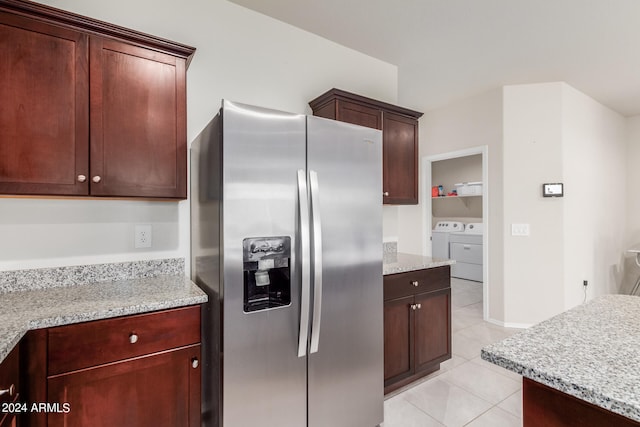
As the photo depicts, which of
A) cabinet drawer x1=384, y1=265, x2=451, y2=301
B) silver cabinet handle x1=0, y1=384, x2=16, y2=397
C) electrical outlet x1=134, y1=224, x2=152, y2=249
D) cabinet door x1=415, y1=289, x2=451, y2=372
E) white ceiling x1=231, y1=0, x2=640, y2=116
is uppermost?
white ceiling x1=231, y1=0, x2=640, y2=116

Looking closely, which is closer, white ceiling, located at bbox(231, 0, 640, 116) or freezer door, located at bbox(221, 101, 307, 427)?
freezer door, located at bbox(221, 101, 307, 427)

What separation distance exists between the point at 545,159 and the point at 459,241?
2728 mm

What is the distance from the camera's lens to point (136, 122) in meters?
1.58

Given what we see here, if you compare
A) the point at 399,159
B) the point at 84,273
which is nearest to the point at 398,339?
the point at 399,159

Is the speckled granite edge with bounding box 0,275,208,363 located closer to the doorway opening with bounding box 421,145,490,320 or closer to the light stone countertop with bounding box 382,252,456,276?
the light stone countertop with bounding box 382,252,456,276

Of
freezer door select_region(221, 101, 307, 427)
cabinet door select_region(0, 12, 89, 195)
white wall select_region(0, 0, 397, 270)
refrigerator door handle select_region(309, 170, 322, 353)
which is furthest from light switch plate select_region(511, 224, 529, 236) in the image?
cabinet door select_region(0, 12, 89, 195)

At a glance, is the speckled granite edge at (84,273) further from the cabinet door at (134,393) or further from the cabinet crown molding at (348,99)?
the cabinet crown molding at (348,99)

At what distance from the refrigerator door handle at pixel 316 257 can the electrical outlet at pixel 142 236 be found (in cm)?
104

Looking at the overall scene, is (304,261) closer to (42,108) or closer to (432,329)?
(42,108)

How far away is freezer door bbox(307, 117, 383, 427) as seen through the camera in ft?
5.20

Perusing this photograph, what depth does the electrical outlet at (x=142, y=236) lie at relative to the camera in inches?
72.5

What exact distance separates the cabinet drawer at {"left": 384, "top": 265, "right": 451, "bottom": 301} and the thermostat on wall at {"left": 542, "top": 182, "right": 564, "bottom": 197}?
1793 mm

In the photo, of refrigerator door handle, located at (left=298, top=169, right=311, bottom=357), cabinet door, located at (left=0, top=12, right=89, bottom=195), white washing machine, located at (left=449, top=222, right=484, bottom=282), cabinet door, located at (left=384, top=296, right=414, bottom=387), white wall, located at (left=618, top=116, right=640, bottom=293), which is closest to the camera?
cabinet door, located at (left=0, top=12, right=89, bottom=195)

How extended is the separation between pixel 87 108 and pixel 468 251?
587 centimetres
